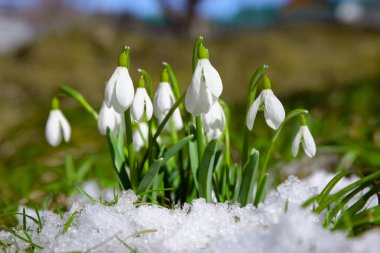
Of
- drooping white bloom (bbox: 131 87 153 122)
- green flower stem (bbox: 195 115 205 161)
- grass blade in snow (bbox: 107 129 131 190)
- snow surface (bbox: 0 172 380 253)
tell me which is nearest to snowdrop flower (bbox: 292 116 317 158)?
snow surface (bbox: 0 172 380 253)

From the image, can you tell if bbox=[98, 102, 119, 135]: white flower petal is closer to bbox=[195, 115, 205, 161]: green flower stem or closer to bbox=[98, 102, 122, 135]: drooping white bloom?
bbox=[98, 102, 122, 135]: drooping white bloom

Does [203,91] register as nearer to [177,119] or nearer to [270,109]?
[270,109]

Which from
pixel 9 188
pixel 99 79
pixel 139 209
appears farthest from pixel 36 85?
pixel 139 209

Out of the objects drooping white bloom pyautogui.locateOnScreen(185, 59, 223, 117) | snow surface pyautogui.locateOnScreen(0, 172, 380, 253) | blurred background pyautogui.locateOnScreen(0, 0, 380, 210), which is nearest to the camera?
snow surface pyautogui.locateOnScreen(0, 172, 380, 253)

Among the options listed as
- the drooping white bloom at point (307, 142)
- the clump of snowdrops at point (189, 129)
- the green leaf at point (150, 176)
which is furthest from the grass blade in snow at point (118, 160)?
the drooping white bloom at point (307, 142)

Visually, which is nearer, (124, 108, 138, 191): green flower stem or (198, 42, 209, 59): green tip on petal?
(198, 42, 209, 59): green tip on petal

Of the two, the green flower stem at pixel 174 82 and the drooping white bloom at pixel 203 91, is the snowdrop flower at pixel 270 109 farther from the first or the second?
the green flower stem at pixel 174 82

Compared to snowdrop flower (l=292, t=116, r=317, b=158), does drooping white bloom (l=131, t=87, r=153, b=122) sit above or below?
below

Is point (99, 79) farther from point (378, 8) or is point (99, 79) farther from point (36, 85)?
point (378, 8)
